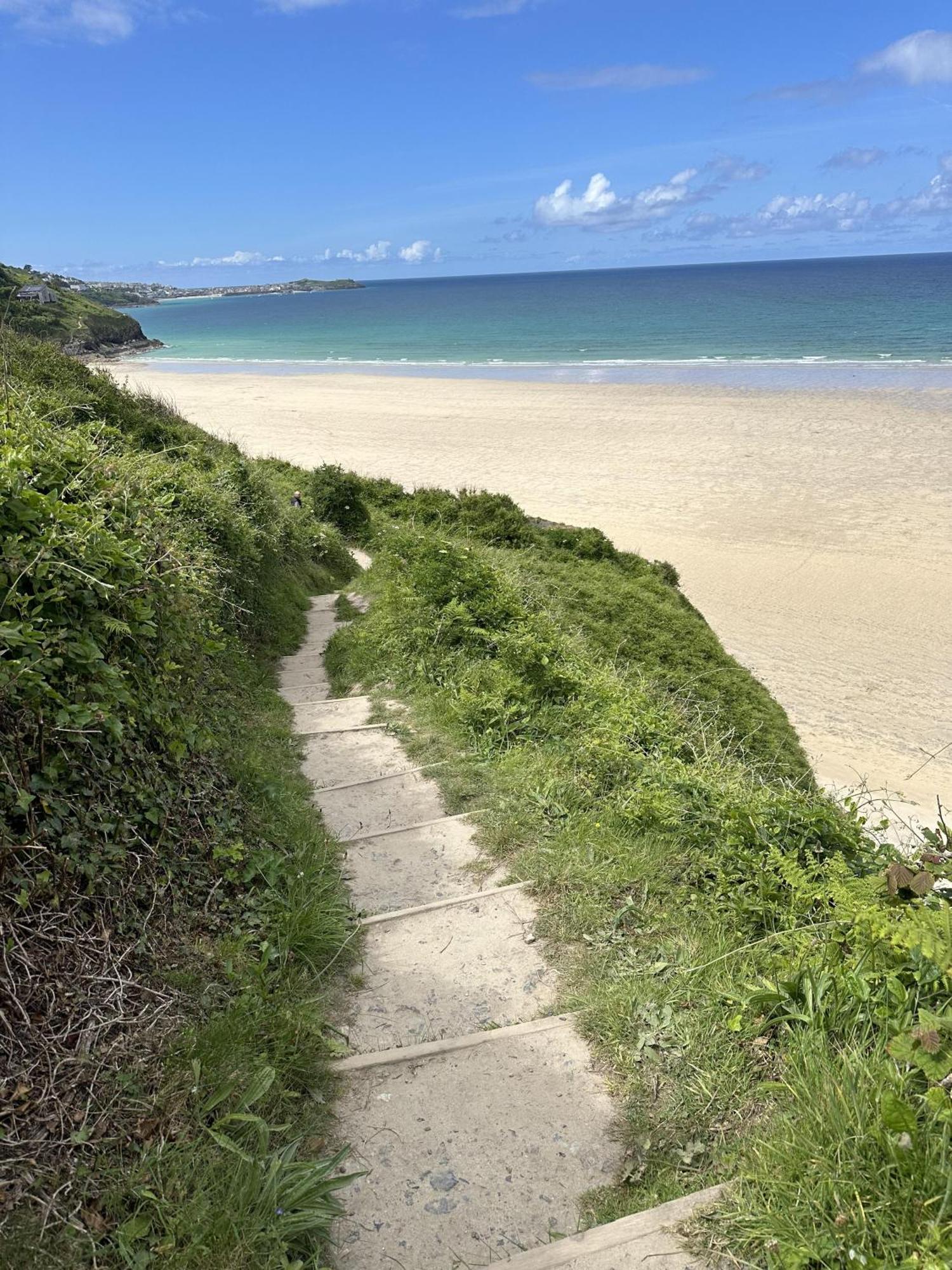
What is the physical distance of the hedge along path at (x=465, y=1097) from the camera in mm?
2662

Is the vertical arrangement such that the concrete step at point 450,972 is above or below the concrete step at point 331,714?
below

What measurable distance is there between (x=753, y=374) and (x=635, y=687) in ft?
143

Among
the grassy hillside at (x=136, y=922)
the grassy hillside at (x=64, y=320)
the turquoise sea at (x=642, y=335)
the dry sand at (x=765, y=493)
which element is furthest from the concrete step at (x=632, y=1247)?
the turquoise sea at (x=642, y=335)

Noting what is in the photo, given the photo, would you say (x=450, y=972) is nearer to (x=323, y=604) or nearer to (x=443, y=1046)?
(x=443, y=1046)

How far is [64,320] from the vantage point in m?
30.6

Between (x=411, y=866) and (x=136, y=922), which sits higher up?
(x=136, y=922)

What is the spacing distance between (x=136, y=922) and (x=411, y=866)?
1898 mm

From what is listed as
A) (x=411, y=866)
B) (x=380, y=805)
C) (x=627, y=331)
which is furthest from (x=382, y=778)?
(x=627, y=331)

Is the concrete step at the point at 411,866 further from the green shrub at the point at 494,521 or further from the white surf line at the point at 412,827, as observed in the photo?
the green shrub at the point at 494,521

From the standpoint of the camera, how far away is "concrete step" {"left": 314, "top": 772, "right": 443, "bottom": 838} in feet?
18.2

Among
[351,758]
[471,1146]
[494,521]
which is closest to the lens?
[471,1146]

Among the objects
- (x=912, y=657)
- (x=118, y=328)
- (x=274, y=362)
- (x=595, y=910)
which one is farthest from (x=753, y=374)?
(x=118, y=328)

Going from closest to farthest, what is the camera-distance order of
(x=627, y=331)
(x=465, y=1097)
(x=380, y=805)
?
(x=465, y=1097) < (x=380, y=805) < (x=627, y=331)

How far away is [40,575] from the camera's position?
350 cm
